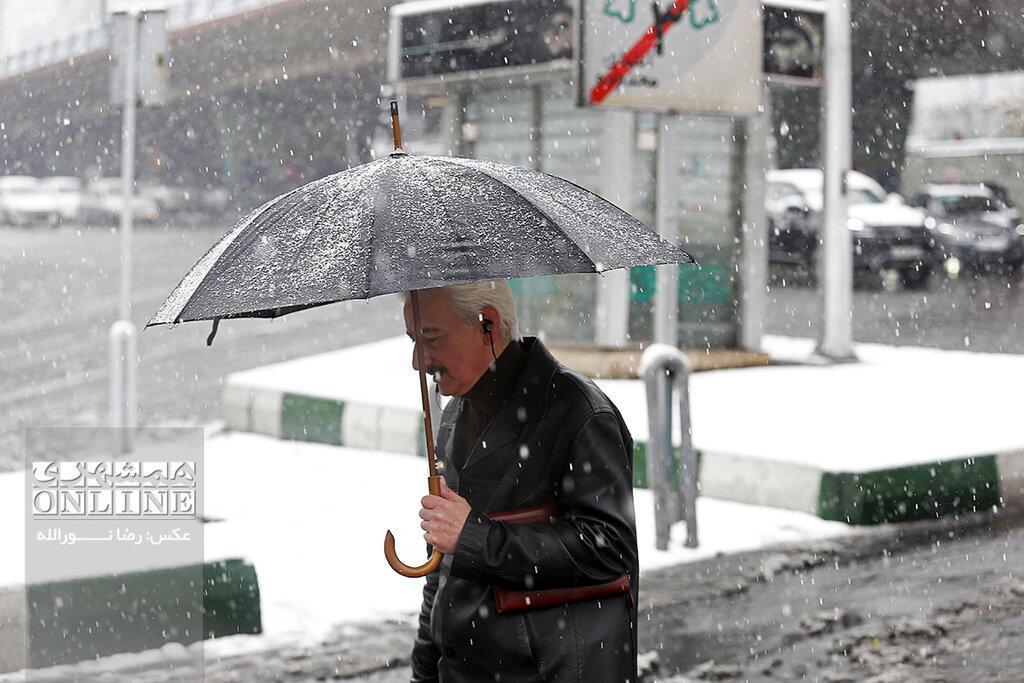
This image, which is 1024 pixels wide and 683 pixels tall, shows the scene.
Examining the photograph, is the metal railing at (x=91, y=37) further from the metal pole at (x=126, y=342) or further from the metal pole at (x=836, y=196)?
the metal pole at (x=126, y=342)

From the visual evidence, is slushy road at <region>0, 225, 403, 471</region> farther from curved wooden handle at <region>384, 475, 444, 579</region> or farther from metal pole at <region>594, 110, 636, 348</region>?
curved wooden handle at <region>384, 475, 444, 579</region>

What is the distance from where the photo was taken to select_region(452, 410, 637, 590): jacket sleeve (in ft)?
8.85

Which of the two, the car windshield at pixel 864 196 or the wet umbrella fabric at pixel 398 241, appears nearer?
the wet umbrella fabric at pixel 398 241

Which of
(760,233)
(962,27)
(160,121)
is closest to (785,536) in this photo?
(760,233)

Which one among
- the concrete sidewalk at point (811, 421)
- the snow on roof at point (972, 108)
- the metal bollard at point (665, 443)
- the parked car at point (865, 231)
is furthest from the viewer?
the snow on roof at point (972, 108)

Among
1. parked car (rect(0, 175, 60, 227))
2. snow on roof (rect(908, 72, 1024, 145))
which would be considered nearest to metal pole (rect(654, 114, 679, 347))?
snow on roof (rect(908, 72, 1024, 145))

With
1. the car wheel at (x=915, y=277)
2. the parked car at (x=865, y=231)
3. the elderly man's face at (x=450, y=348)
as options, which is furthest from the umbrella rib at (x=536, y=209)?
the car wheel at (x=915, y=277)

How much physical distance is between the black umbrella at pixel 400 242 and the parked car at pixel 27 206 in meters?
44.7

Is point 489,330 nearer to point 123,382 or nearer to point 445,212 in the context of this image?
point 445,212

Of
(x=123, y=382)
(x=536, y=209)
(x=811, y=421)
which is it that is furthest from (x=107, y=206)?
(x=536, y=209)

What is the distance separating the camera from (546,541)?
271 cm

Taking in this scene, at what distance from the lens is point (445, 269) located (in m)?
2.73

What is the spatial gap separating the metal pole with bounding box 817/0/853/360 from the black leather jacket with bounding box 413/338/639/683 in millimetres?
11139

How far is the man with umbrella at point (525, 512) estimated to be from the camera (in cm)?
271
